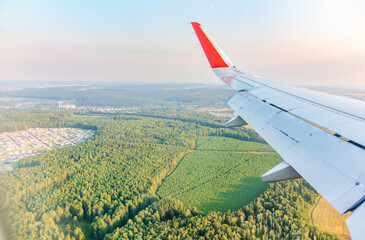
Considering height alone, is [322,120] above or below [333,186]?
above

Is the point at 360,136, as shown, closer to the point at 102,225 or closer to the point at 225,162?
the point at 102,225

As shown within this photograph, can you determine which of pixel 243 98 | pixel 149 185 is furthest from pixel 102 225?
pixel 243 98

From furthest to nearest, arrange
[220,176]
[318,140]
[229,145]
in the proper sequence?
[229,145], [220,176], [318,140]

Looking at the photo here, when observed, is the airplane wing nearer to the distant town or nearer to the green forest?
the green forest

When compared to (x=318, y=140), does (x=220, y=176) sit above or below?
below

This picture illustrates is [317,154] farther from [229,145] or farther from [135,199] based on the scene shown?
[229,145]

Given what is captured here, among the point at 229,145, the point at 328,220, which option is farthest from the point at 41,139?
the point at 328,220

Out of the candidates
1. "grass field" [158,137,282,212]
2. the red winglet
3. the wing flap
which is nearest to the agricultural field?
"grass field" [158,137,282,212]
